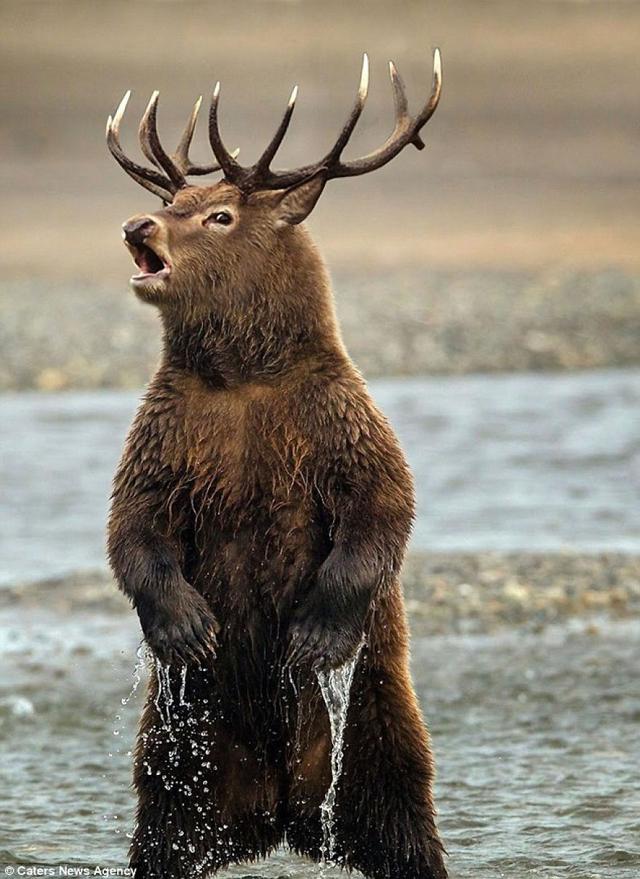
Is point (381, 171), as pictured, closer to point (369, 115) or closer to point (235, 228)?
point (369, 115)

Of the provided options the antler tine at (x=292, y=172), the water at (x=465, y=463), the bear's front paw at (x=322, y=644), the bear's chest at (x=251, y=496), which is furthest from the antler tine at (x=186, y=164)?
the water at (x=465, y=463)

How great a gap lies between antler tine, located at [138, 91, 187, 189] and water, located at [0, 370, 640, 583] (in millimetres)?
4910

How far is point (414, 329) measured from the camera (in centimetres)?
1867

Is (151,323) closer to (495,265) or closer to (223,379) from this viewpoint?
(495,265)

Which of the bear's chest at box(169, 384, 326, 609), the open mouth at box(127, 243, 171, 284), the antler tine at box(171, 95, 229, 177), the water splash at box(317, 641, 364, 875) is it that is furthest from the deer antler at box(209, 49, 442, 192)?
the water splash at box(317, 641, 364, 875)

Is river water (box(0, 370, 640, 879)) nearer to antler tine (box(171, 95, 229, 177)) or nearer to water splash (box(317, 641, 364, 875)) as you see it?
water splash (box(317, 641, 364, 875))

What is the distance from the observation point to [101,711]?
8.45m

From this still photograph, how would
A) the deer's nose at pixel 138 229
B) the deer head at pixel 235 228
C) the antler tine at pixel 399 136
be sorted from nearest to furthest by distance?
the deer's nose at pixel 138 229, the deer head at pixel 235 228, the antler tine at pixel 399 136

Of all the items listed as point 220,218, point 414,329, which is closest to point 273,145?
point 220,218

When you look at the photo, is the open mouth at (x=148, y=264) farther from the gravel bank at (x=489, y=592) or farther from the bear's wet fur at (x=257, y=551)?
the gravel bank at (x=489, y=592)

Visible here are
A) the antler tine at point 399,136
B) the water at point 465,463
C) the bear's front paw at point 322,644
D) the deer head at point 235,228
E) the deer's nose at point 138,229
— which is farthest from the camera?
the water at point 465,463

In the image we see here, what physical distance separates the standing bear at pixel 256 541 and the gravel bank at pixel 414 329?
11.6 meters

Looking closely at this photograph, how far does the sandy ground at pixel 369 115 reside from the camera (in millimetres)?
24344

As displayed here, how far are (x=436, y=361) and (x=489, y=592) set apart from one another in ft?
26.3
